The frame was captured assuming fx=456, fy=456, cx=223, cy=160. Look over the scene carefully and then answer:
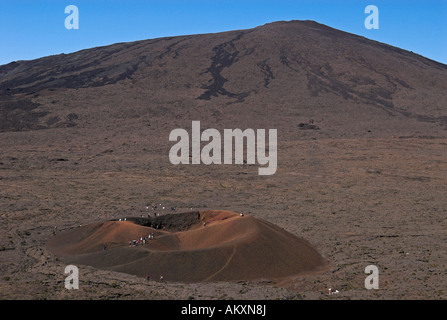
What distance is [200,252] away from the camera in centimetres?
1351

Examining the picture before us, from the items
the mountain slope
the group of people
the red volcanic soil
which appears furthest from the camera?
the mountain slope

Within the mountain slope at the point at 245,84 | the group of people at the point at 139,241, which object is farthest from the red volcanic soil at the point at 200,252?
the mountain slope at the point at 245,84

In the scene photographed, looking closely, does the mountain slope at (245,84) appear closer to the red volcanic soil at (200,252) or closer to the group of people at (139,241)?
the red volcanic soil at (200,252)

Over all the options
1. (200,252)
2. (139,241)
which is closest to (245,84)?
(139,241)

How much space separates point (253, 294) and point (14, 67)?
97401 millimetres

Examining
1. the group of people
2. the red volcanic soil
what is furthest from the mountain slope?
the group of people

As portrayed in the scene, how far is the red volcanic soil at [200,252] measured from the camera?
42.8ft

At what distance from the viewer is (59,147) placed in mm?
44438

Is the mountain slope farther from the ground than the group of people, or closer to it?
farther from the ground

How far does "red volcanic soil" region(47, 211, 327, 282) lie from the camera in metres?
13.1

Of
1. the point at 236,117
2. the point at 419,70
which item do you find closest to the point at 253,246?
the point at 236,117

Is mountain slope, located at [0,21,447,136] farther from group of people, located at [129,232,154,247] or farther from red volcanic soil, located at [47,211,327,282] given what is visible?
group of people, located at [129,232,154,247]

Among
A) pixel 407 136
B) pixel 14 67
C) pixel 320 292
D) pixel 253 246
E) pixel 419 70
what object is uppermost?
pixel 14 67

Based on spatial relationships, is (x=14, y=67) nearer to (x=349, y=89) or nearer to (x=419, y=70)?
(x=349, y=89)
